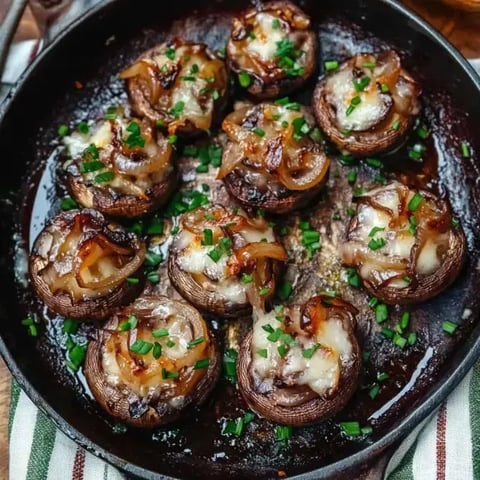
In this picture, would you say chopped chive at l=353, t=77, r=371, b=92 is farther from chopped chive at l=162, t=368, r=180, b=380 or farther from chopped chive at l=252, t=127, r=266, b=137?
chopped chive at l=162, t=368, r=180, b=380

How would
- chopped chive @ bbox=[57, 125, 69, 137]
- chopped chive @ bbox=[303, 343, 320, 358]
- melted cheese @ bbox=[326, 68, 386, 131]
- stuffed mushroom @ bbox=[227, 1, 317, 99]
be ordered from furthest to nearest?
1. chopped chive @ bbox=[57, 125, 69, 137]
2. stuffed mushroom @ bbox=[227, 1, 317, 99]
3. melted cheese @ bbox=[326, 68, 386, 131]
4. chopped chive @ bbox=[303, 343, 320, 358]

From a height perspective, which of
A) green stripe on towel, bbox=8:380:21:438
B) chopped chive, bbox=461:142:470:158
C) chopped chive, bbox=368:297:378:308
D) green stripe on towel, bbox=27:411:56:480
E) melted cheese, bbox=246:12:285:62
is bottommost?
green stripe on towel, bbox=27:411:56:480

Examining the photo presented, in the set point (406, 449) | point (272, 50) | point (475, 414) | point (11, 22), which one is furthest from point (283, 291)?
point (11, 22)

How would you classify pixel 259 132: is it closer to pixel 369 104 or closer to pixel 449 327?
pixel 369 104

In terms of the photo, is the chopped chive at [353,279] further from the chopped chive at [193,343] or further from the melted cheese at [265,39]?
the melted cheese at [265,39]

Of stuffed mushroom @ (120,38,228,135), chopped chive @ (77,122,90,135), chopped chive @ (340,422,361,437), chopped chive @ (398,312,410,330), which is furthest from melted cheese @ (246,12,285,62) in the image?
chopped chive @ (340,422,361,437)

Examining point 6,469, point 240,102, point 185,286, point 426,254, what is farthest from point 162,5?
point 6,469

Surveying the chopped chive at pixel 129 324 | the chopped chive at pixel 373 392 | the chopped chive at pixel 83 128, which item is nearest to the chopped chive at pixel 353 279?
the chopped chive at pixel 373 392
